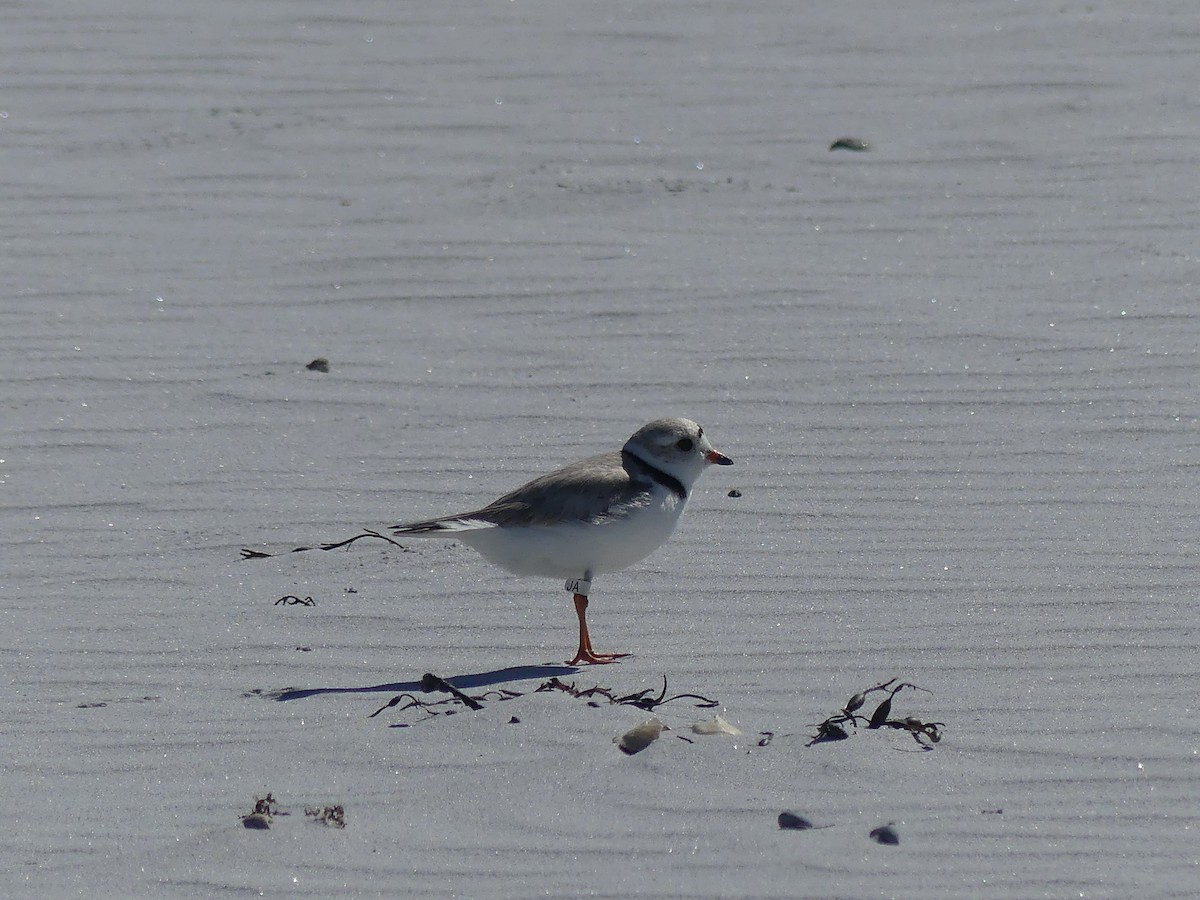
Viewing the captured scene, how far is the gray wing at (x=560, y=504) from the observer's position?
504 centimetres

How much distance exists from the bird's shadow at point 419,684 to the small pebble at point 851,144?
5007 mm

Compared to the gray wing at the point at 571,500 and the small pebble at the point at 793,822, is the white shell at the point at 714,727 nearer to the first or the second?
the small pebble at the point at 793,822

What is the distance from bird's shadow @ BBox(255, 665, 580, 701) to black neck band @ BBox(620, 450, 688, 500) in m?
0.70

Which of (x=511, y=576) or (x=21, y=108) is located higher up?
(x=21, y=108)

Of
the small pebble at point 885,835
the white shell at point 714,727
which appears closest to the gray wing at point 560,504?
the white shell at point 714,727

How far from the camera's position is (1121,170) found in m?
8.77

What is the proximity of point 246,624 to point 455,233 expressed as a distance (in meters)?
3.56

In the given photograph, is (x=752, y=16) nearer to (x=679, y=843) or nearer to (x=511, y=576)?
(x=511, y=576)

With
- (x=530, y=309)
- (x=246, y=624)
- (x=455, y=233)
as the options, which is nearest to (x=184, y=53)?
(x=455, y=233)

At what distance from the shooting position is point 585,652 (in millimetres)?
4855

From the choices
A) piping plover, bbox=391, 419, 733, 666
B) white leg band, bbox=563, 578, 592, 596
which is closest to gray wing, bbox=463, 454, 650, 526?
piping plover, bbox=391, 419, 733, 666

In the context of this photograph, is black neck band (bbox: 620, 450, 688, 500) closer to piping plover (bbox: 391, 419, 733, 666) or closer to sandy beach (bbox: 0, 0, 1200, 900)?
piping plover (bbox: 391, 419, 733, 666)

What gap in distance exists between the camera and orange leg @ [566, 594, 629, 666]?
15.9 feet

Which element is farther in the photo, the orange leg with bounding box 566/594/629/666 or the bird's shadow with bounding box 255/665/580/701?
the orange leg with bounding box 566/594/629/666
